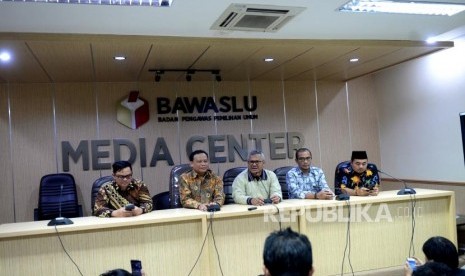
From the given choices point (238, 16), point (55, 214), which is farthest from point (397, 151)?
point (55, 214)

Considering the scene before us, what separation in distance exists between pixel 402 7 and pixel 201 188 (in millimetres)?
2387

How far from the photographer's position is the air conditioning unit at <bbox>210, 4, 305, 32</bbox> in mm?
3297

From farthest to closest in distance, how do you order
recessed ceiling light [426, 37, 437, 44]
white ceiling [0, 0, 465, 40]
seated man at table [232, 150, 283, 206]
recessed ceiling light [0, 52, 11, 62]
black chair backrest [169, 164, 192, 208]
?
recessed ceiling light [426, 37, 437, 44] < black chair backrest [169, 164, 192, 208] < seated man at table [232, 150, 283, 206] < recessed ceiling light [0, 52, 11, 62] < white ceiling [0, 0, 465, 40]

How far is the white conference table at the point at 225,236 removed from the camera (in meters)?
2.96

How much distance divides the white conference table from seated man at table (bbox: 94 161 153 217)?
15 centimetres

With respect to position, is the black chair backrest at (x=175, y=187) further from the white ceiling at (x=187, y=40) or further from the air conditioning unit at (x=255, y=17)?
the air conditioning unit at (x=255, y=17)

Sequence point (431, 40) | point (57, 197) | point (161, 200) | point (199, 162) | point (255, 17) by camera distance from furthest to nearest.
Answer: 1. point (161, 200)
2. point (57, 197)
3. point (431, 40)
4. point (199, 162)
5. point (255, 17)

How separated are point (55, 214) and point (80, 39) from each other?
90.6 inches

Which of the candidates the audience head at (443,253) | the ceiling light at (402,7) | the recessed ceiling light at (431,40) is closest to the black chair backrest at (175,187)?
the ceiling light at (402,7)

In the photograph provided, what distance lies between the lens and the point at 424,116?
5.70 meters

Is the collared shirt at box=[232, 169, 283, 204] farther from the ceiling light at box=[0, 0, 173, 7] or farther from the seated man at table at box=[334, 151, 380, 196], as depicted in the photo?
the ceiling light at box=[0, 0, 173, 7]

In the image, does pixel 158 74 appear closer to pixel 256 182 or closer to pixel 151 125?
pixel 151 125
